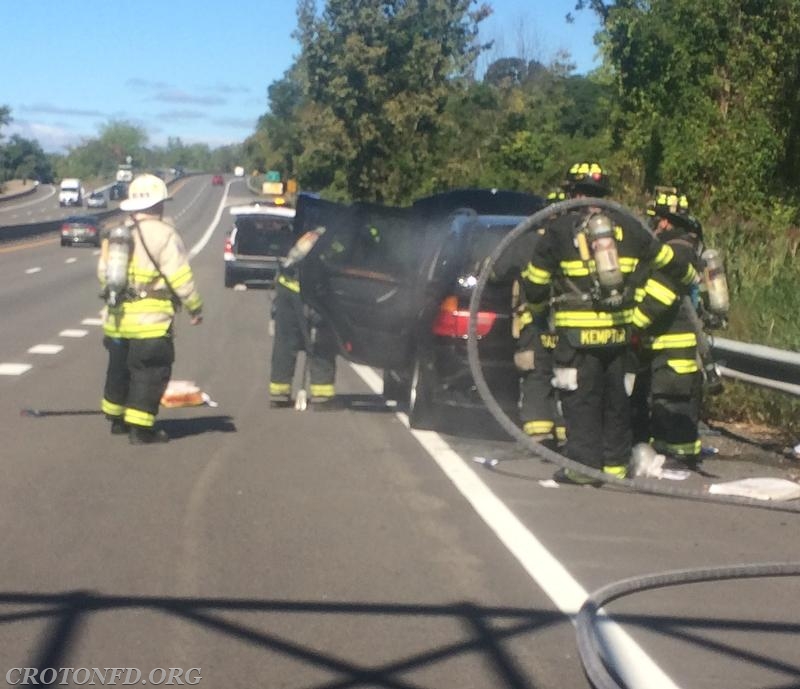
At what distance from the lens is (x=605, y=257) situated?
29.7 feet

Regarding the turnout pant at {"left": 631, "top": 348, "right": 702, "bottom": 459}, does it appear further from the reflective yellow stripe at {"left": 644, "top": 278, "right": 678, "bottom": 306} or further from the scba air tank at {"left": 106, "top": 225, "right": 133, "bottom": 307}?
the scba air tank at {"left": 106, "top": 225, "right": 133, "bottom": 307}

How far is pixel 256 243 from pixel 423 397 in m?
22.2

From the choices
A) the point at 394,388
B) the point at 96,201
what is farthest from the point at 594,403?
the point at 96,201

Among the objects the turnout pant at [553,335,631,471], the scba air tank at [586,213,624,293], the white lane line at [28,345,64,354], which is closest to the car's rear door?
the turnout pant at [553,335,631,471]

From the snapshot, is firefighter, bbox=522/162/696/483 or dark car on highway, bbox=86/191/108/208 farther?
dark car on highway, bbox=86/191/108/208

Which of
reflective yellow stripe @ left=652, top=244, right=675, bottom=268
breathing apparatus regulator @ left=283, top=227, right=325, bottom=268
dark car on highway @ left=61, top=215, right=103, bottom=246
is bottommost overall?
dark car on highway @ left=61, top=215, right=103, bottom=246

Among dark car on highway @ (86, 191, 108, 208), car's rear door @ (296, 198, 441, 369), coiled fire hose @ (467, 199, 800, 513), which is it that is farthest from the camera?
dark car on highway @ (86, 191, 108, 208)

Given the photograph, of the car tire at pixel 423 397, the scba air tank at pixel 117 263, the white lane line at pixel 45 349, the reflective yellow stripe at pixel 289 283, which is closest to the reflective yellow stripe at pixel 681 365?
the car tire at pixel 423 397

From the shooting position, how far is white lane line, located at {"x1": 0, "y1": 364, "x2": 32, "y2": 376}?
611 inches

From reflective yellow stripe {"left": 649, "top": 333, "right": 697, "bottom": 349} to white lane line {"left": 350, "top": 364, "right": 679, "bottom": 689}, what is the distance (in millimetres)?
1566

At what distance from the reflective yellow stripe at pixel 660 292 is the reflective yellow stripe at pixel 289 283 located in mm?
4298

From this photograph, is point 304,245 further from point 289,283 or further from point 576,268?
point 576,268

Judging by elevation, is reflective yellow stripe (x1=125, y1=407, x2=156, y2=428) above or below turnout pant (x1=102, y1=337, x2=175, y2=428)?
below

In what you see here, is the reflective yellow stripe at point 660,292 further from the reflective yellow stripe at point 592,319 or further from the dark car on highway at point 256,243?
the dark car on highway at point 256,243
